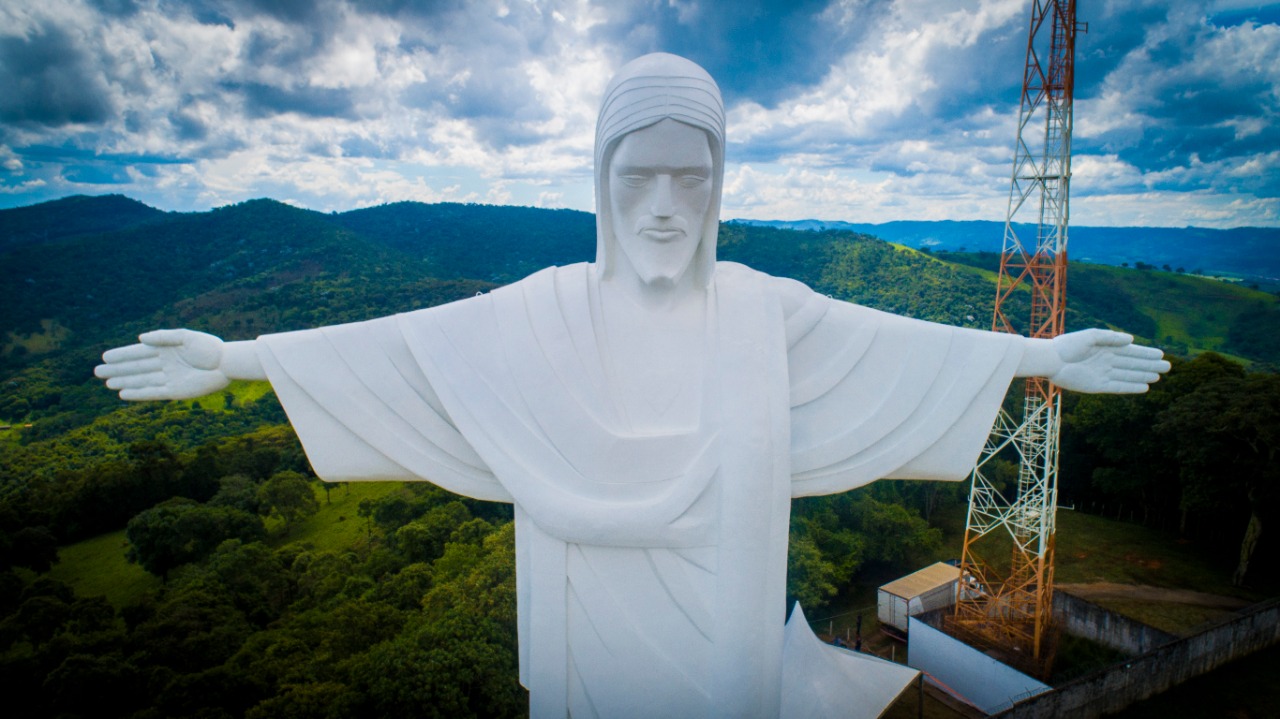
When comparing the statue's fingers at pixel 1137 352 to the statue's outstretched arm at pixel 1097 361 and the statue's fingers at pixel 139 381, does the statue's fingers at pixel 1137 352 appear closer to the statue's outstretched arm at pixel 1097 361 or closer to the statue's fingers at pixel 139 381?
the statue's outstretched arm at pixel 1097 361

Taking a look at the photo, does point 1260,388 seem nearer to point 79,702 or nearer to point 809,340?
point 809,340

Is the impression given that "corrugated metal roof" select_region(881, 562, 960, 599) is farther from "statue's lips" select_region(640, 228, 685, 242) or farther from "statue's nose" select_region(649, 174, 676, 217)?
"statue's nose" select_region(649, 174, 676, 217)

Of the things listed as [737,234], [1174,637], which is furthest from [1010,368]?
[737,234]

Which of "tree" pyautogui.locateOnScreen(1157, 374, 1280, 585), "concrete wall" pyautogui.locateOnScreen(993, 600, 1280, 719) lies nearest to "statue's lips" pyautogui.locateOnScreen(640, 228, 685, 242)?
"concrete wall" pyautogui.locateOnScreen(993, 600, 1280, 719)

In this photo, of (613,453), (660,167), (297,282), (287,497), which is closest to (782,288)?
(660,167)

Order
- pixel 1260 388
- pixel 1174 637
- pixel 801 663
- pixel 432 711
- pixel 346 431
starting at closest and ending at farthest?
pixel 346 431 < pixel 801 663 < pixel 432 711 < pixel 1174 637 < pixel 1260 388

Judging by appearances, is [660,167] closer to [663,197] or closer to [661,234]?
[663,197]

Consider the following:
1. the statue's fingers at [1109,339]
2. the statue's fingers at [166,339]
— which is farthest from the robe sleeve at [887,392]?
the statue's fingers at [166,339]
